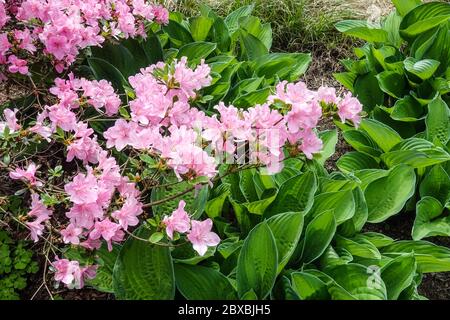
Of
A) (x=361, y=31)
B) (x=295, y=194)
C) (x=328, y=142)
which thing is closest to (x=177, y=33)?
(x=361, y=31)

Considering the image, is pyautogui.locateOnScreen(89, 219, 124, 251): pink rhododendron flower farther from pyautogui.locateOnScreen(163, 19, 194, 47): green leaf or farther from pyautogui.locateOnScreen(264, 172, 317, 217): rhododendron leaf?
pyautogui.locateOnScreen(163, 19, 194, 47): green leaf

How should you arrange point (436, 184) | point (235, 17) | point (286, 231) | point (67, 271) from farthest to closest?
point (235, 17) < point (436, 184) < point (286, 231) < point (67, 271)

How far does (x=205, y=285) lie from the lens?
1868 millimetres

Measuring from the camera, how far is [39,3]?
2029mm

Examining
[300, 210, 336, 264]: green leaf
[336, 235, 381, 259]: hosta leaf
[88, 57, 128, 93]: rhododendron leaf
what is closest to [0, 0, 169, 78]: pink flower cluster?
[88, 57, 128, 93]: rhododendron leaf

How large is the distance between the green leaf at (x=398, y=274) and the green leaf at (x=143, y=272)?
2.26 feet

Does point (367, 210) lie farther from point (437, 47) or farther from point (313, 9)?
point (313, 9)

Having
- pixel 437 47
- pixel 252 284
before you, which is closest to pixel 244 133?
pixel 252 284

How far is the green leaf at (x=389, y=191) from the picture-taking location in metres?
2.25

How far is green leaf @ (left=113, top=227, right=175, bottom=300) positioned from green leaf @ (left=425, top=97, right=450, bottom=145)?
139 centimetres

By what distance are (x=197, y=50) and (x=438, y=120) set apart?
47.8 inches

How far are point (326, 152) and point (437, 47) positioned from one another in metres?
0.97

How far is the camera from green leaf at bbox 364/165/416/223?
2.25 m

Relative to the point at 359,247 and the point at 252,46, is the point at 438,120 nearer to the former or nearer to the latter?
the point at 359,247
